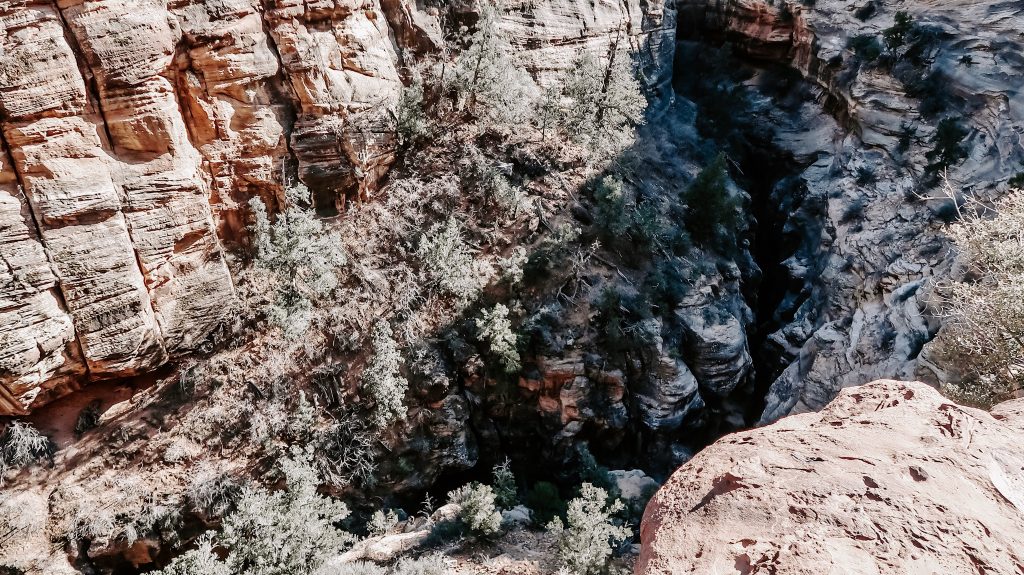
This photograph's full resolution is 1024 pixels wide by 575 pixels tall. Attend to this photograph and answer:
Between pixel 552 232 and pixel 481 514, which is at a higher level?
pixel 552 232

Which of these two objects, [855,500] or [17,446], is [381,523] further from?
[855,500]

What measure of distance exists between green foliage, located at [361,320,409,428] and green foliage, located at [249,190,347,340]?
2333 millimetres

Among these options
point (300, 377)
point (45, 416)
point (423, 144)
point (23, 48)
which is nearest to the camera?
point (23, 48)

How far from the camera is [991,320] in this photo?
1022 centimetres

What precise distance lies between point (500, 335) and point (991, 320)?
1120cm

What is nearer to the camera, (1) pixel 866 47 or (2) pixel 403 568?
(2) pixel 403 568

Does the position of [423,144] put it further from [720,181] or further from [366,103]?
[720,181]

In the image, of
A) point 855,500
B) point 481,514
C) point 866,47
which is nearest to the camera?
point 855,500

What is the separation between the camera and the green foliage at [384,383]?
13.7 metres

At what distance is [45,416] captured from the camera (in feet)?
42.9

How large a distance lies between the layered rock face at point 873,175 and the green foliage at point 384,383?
12160 millimetres

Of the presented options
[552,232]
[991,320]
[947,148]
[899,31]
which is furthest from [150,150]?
[899,31]

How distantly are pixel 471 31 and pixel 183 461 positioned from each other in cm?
1663

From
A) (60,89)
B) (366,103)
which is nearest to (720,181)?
(366,103)
